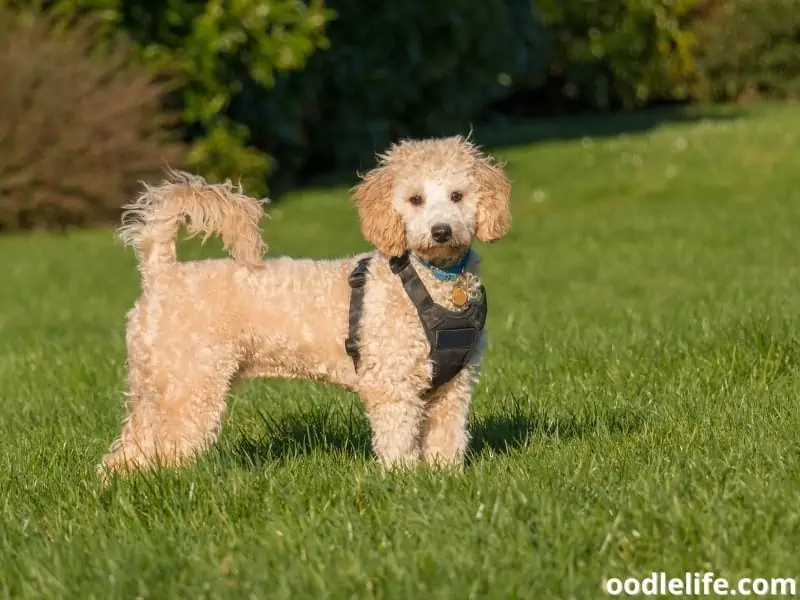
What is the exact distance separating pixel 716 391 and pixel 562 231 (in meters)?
11.4

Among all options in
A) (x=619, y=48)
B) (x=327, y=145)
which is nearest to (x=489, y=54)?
(x=327, y=145)

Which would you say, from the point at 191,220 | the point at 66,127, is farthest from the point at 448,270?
the point at 66,127

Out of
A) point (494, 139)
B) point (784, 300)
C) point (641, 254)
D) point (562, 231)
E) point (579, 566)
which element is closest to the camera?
point (579, 566)

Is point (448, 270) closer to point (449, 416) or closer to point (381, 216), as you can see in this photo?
point (381, 216)

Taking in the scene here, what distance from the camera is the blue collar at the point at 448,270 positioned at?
636 centimetres

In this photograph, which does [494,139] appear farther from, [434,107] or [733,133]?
[733,133]

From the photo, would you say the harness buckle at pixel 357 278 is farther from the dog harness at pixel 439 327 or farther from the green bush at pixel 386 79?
the green bush at pixel 386 79

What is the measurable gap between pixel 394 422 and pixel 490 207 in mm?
1034

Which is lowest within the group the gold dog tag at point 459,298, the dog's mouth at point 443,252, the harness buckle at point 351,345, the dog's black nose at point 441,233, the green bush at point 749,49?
the green bush at point 749,49

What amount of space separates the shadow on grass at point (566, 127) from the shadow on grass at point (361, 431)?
1821 cm

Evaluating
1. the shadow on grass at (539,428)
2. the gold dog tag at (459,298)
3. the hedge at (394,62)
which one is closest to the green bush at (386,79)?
the hedge at (394,62)

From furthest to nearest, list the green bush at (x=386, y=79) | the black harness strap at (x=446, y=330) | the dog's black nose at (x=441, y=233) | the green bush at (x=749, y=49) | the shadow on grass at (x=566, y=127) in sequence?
1. the green bush at (x=749, y=49)
2. the shadow on grass at (x=566, y=127)
3. the green bush at (x=386, y=79)
4. the black harness strap at (x=446, y=330)
5. the dog's black nose at (x=441, y=233)

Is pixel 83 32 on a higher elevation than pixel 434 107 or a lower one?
higher

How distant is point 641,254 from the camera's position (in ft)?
52.4
